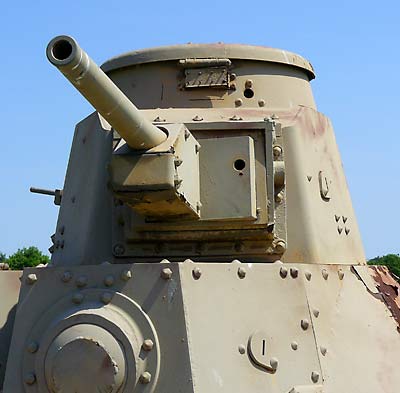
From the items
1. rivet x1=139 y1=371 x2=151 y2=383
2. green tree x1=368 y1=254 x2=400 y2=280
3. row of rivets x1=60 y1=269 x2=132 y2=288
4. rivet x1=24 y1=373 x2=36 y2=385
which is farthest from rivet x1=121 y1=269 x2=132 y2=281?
green tree x1=368 y1=254 x2=400 y2=280

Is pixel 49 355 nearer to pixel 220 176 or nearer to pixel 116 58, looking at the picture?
pixel 220 176

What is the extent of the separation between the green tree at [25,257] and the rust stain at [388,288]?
34.7m

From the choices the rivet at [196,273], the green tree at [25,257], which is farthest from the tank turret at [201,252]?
the green tree at [25,257]

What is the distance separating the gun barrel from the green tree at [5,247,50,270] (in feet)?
118

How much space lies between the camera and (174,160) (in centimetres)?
558

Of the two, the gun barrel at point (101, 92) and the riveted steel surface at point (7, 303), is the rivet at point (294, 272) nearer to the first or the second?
the gun barrel at point (101, 92)

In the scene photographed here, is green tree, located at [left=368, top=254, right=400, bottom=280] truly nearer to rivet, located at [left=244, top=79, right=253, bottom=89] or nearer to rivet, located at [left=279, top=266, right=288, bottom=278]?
rivet, located at [left=244, top=79, right=253, bottom=89]

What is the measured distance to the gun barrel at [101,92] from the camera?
189 inches

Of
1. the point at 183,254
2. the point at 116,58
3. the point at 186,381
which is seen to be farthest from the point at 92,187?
the point at 186,381

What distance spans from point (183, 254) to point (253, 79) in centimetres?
178

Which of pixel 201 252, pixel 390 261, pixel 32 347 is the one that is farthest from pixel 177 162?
pixel 390 261

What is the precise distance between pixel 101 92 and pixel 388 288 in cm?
313

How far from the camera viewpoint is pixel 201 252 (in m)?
6.30

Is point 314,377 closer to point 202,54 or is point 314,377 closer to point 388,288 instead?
point 388,288
